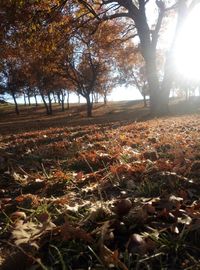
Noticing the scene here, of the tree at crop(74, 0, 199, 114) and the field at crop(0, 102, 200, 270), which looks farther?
the tree at crop(74, 0, 199, 114)

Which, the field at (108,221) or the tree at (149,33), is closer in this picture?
the field at (108,221)

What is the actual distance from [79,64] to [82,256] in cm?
4293

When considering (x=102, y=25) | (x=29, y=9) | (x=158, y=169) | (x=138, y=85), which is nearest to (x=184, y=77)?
(x=138, y=85)

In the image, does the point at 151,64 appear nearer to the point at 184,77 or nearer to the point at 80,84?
the point at 80,84

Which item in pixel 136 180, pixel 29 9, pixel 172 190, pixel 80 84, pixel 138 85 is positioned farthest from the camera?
pixel 138 85

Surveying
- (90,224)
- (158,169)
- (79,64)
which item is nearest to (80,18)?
(158,169)

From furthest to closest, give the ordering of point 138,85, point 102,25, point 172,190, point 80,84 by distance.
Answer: point 138,85 < point 80,84 < point 102,25 < point 172,190

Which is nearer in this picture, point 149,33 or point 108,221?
point 108,221

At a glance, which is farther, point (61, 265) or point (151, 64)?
point (151, 64)

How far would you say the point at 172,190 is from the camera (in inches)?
138

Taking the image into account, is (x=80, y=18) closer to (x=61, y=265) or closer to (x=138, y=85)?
(x=61, y=265)

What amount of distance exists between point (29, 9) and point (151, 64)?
7714mm

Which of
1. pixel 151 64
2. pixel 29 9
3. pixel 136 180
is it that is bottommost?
pixel 136 180

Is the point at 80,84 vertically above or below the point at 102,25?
below
